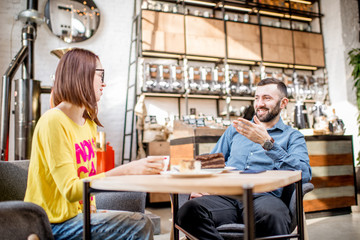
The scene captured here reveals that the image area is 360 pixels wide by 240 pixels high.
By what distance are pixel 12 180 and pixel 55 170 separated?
1.53 ft

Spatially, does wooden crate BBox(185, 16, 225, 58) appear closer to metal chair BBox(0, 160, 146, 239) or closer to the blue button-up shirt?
the blue button-up shirt

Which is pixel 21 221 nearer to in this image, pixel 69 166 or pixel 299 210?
pixel 69 166

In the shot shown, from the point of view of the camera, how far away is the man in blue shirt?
4.48ft

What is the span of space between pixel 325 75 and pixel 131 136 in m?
3.85

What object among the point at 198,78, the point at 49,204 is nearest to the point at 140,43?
the point at 198,78

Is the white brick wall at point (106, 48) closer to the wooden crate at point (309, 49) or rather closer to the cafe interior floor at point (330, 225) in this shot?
the cafe interior floor at point (330, 225)

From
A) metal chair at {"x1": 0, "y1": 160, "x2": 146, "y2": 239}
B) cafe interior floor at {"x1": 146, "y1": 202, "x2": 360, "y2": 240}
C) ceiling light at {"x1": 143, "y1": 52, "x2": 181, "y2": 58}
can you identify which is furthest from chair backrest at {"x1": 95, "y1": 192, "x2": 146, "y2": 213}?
ceiling light at {"x1": 143, "y1": 52, "x2": 181, "y2": 58}

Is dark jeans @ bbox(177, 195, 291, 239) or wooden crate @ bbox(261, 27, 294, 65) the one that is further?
wooden crate @ bbox(261, 27, 294, 65)

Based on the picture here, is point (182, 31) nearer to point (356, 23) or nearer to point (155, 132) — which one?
point (155, 132)

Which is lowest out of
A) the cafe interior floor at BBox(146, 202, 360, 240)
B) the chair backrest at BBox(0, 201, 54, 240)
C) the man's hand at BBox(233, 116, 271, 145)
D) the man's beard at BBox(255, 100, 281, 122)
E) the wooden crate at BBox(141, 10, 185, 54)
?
the cafe interior floor at BBox(146, 202, 360, 240)

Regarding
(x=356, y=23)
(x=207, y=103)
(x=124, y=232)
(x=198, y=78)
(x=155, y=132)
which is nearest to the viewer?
(x=124, y=232)

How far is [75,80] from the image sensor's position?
50.0 inches

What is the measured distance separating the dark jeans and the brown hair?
2.13 ft

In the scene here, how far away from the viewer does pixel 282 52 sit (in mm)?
5824
